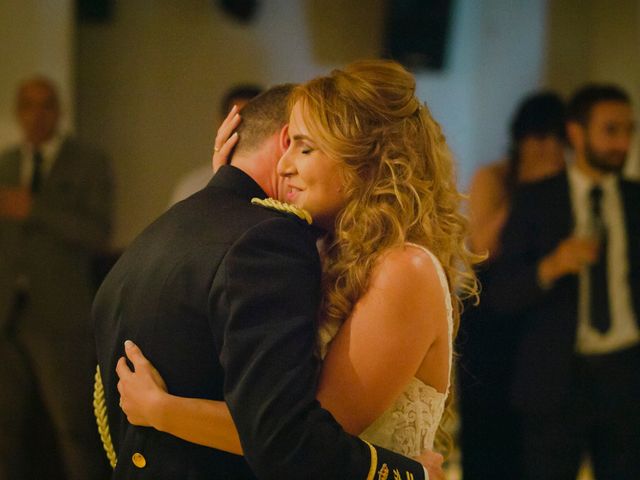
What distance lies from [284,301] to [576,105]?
7.86ft

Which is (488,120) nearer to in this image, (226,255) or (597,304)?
(597,304)

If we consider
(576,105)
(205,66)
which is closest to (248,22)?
(205,66)

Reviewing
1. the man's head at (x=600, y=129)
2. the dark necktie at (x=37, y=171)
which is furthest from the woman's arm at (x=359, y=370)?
the dark necktie at (x=37, y=171)

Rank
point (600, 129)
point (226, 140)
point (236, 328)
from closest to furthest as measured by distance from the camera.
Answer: point (236, 328)
point (226, 140)
point (600, 129)

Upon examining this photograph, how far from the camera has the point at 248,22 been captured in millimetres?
5316

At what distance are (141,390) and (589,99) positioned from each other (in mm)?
2443

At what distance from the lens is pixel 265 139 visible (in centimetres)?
176

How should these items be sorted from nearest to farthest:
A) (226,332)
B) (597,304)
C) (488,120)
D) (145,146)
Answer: (226,332) < (597,304) < (145,146) < (488,120)

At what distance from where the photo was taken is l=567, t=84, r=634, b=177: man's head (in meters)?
3.46

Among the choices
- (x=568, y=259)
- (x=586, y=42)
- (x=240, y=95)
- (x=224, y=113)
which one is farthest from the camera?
(x=586, y=42)

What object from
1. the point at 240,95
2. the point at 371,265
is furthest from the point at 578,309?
the point at 371,265

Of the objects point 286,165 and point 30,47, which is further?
point 30,47

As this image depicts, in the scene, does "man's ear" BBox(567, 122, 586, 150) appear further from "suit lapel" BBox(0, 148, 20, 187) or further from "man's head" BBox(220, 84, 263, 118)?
"suit lapel" BBox(0, 148, 20, 187)

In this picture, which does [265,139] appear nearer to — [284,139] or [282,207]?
[284,139]
